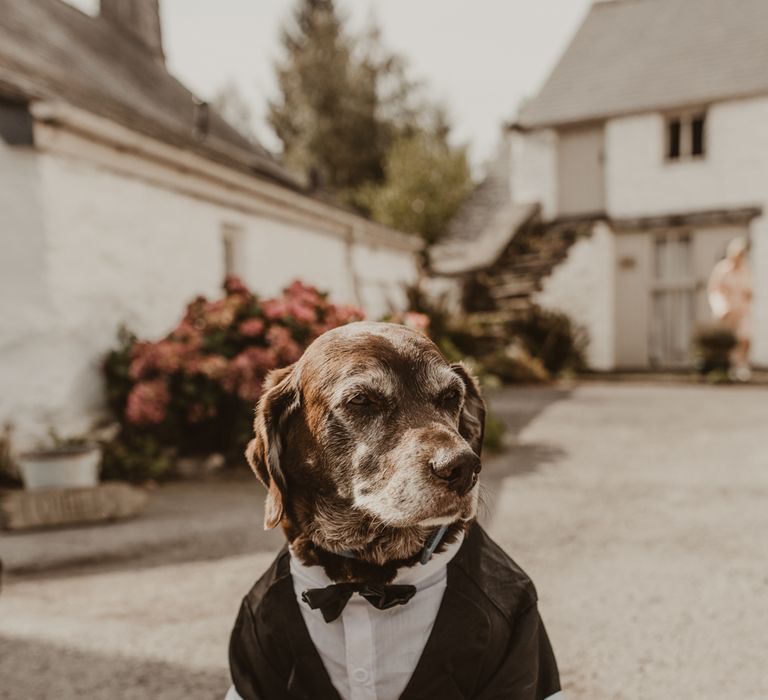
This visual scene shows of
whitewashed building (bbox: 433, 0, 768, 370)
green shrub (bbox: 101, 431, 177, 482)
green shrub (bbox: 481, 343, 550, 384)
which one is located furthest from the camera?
whitewashed building (bbox: 433, 0, 768, 370)

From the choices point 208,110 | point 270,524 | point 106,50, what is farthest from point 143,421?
point 208,110

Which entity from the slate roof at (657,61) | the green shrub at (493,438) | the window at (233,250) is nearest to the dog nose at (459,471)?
the green shrub at (493,438)

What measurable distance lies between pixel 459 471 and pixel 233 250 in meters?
8.65

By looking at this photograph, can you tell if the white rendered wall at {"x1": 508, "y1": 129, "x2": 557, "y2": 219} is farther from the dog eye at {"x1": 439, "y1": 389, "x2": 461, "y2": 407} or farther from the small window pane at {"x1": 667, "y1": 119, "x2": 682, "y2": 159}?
the dog eye at {"x1": 439, "y1": 389, "x2": 461, "y2": 407}

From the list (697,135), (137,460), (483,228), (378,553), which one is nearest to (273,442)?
(378,553)

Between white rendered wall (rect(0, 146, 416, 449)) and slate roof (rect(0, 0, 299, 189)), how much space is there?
1.99 feet

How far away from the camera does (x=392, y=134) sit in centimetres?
2986

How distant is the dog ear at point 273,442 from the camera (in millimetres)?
2143

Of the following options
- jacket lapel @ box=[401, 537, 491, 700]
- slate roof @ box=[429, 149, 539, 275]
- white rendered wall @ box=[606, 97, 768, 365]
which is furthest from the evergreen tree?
jacket lapel @ box=[401, 537, 491, 700]

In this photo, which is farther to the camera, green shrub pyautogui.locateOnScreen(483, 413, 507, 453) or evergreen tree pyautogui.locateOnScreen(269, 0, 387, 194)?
evergreen tree pyautogui.locateOnScreen(269, 0, 387, 194)

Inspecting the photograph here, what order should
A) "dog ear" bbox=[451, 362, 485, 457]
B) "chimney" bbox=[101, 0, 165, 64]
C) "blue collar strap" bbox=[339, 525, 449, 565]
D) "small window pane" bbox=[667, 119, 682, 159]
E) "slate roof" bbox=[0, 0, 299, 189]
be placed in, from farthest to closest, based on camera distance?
"small window pane" bbox=[667, 119, 682, 159], "chimney" bbox=[101, 0, 165, 64], "slate roof" bbox=[0, 0, 299, 189], "dog ear" bbox=[451, 362, 485, 457], "blue collar strap" bbox=[339, 525, 449, 565]

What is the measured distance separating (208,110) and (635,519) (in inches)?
443

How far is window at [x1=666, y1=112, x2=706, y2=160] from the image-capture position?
1670 cm

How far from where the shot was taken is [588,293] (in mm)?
16703
